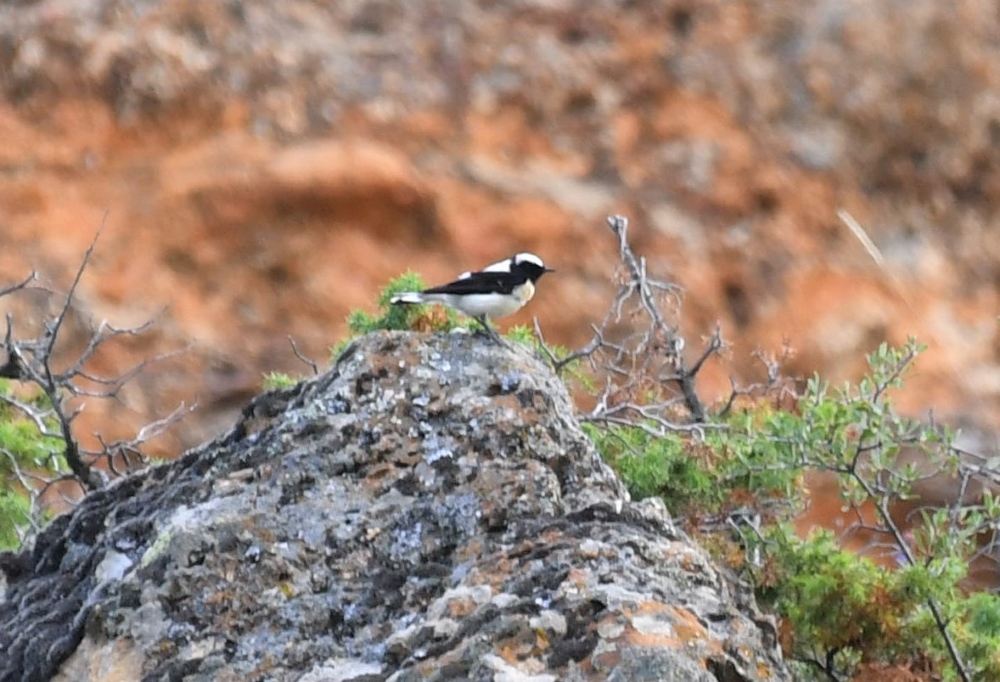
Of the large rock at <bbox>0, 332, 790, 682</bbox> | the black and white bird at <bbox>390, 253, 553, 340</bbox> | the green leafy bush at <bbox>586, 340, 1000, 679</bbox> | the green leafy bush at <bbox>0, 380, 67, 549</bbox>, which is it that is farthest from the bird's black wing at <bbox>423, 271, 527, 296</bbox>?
the green leafy bush at <bbox>0, 380, 67, 549</bbox>

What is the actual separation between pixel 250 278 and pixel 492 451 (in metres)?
8.95

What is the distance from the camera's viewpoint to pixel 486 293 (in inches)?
182

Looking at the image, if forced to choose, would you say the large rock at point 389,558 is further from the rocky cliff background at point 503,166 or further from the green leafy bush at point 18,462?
the rocky cliff background at point 503,166

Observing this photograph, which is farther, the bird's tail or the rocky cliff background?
the rocky cliff background

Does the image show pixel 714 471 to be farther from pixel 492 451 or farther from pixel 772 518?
pixel 492 451

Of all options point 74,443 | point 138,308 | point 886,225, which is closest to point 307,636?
point 74,443

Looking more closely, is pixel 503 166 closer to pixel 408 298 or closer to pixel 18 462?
pixel 18 462

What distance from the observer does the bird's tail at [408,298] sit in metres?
4.35

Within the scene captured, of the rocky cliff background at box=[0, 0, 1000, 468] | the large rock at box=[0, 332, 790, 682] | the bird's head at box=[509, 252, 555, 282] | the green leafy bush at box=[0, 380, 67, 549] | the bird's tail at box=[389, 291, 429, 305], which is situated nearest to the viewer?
the large rock at box=[0, 332, 790, 682]

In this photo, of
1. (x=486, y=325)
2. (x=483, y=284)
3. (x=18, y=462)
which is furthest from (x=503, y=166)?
(x=486, y=325)

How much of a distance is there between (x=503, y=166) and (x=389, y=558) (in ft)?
30.8

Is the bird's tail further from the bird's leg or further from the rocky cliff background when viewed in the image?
the rocky cliff background

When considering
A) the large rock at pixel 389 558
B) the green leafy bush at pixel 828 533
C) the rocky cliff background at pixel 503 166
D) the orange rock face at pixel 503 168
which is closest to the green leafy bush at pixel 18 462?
the large rock at pixel 389 558

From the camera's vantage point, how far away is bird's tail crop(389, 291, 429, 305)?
435cm
